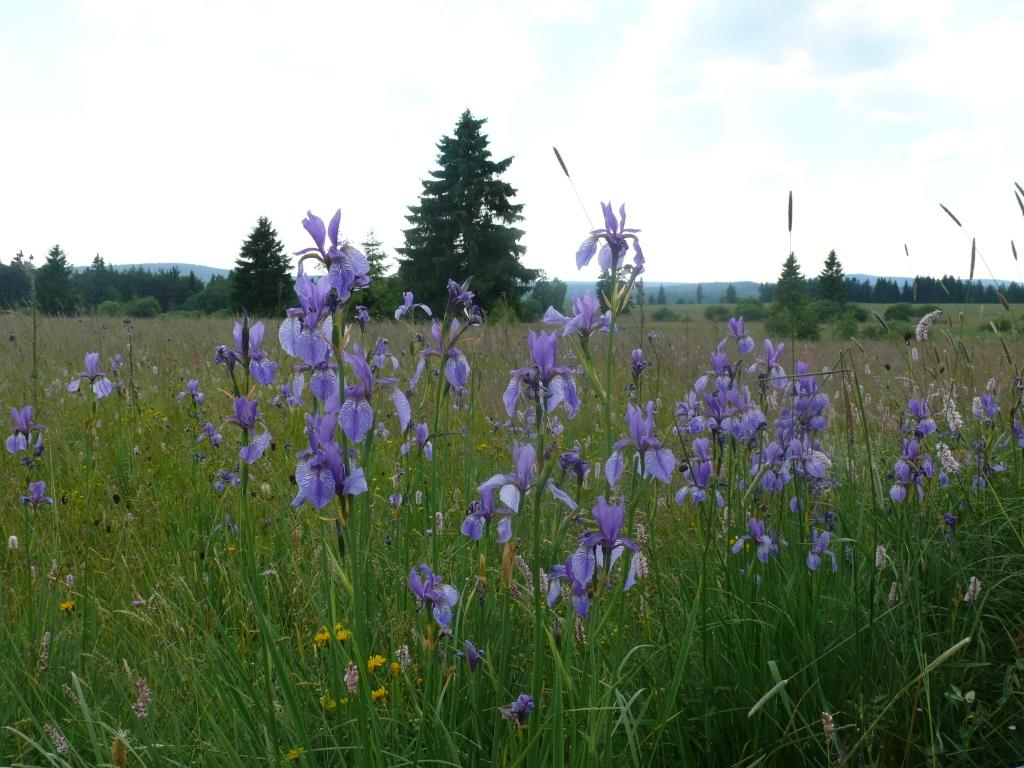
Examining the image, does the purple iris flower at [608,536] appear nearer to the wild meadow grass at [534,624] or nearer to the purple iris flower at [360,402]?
the wild meadow grass at [534,624]

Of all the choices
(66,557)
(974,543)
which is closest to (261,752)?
(66,557)

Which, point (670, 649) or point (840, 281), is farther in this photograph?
point (840, 281)

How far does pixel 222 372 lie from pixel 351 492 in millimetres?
6629

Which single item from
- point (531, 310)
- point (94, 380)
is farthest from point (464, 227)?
point (94, 380)

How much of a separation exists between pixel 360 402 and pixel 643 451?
603mm

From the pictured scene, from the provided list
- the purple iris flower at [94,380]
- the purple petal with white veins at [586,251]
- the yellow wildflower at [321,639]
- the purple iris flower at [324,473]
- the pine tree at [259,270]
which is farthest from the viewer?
the pine tree at [259,270]

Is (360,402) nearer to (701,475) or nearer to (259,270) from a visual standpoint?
(701,475)

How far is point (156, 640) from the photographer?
2537mm

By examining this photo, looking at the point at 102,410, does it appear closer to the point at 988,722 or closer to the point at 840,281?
the point at 988,722

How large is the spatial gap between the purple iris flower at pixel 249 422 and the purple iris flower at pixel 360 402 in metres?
0.34

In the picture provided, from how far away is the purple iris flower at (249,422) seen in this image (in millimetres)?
1729

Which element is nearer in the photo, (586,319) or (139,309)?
(586,319)

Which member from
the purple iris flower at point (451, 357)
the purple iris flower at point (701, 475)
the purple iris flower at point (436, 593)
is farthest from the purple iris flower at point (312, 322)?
the purple iris flower at point (701, 475)

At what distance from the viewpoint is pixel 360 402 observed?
147 cm
